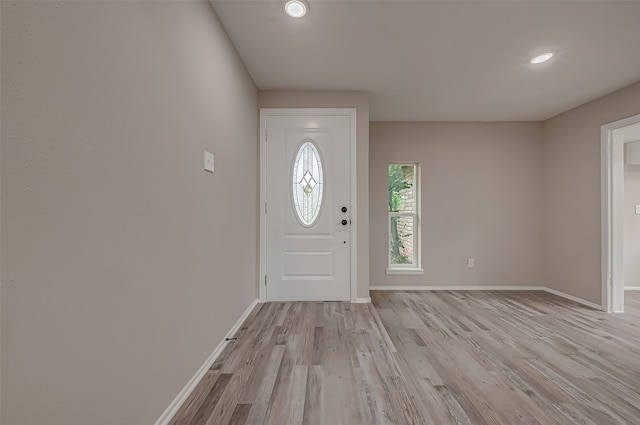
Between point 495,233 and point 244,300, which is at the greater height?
point 495,233

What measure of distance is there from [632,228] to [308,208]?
5009 mm

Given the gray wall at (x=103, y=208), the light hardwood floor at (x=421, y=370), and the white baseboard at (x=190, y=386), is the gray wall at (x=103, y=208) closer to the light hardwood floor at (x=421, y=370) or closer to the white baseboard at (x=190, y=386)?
the white baseboard at (x=190, y=386)

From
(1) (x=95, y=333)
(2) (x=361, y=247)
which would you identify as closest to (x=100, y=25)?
(1) (x=95, y=333)

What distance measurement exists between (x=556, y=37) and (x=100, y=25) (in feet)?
9.57

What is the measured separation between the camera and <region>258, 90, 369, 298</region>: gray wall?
119 inches

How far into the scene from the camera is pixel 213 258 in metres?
1.85

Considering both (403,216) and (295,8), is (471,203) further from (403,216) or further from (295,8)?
(295,8)

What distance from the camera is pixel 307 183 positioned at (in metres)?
3.06

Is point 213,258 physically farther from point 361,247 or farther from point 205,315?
point 361,247

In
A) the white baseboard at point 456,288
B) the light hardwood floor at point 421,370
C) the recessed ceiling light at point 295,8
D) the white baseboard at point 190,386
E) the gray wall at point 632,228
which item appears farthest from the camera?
the gray wall at point 632,228

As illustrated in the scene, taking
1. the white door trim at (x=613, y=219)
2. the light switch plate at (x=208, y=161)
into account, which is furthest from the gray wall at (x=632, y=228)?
the light switch plate at (x=208, y=161)

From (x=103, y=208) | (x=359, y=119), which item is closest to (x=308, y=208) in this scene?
(x=359, y=119)

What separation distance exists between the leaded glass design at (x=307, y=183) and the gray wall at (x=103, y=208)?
1397 millimetres

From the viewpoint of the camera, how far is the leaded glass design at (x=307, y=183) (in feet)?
10.0
